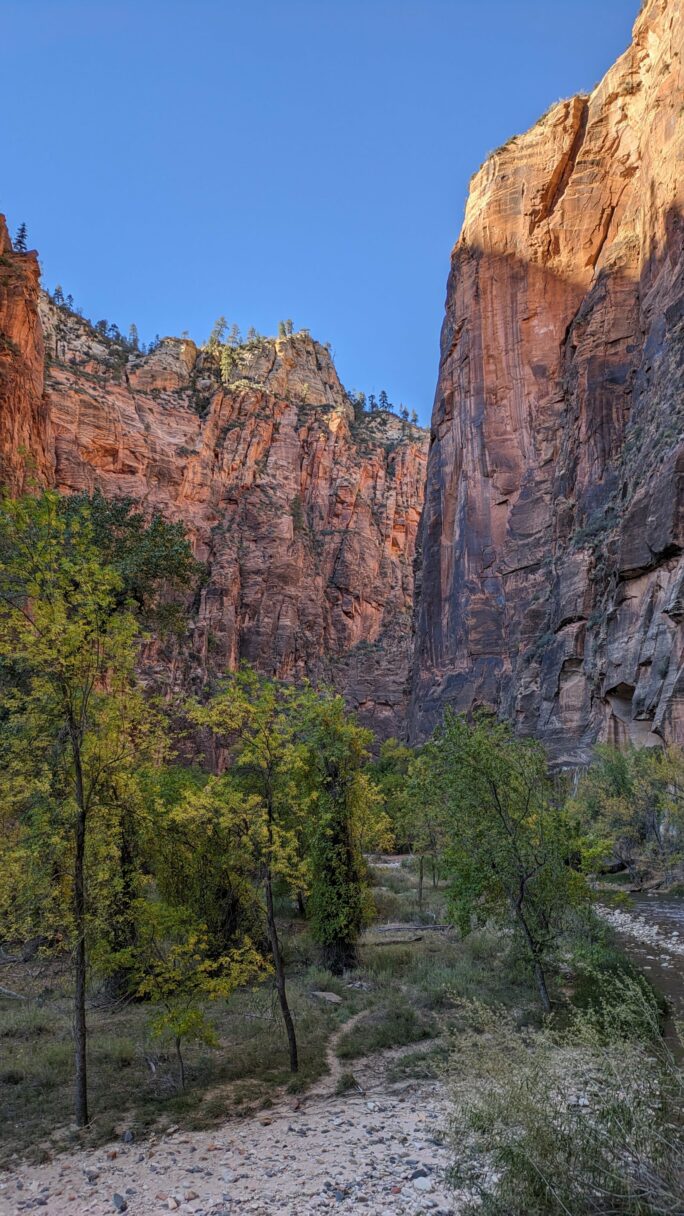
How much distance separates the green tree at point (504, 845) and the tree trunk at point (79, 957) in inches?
321

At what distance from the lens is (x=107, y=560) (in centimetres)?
2427

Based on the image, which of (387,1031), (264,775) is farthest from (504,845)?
(264,775)

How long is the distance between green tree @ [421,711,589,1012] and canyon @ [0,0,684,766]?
2067cm

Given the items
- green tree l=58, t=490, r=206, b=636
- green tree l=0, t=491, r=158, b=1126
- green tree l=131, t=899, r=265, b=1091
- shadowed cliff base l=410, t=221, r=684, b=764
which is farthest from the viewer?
shadowed cliff base l=410, t=221, r=684, b=764

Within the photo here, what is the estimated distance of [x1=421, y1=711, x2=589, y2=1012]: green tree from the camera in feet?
46.3

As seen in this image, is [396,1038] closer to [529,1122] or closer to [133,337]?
[529,1122]

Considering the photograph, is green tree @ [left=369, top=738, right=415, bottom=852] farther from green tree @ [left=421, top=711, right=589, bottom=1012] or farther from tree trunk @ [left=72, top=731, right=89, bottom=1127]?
tree trunk @ [left=72, top=731, right=89, bottom=1127]

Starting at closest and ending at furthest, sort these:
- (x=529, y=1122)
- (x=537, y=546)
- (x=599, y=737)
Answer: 1. (x=529, y=1122)
2. (x=599, y=737)
3. (x=537, y=546)

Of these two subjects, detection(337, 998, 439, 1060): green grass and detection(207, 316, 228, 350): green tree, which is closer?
detection(337, 998, 439, 1060): green grass

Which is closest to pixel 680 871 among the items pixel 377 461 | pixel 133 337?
pixel 377 461

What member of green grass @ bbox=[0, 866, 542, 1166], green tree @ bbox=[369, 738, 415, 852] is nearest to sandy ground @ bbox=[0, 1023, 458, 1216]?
green grass @ bbox=[0, 866, 542, 1166]

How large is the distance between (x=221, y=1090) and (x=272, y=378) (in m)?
113

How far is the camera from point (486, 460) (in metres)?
71.3

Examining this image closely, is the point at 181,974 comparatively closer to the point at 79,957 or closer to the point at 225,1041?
the point at 79,957
